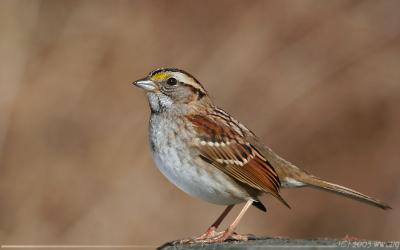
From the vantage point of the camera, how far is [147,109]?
8.66m

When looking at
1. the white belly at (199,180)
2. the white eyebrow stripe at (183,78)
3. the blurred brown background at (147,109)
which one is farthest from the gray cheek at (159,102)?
the blurred brown background at (147,109)

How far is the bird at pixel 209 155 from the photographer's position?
4816mm

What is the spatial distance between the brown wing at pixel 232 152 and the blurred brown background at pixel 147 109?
3031mm

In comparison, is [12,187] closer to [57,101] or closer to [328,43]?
[57,101]

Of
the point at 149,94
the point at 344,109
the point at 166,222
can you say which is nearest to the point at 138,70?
the point at 166,222

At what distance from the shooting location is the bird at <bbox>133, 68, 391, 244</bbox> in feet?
15.8

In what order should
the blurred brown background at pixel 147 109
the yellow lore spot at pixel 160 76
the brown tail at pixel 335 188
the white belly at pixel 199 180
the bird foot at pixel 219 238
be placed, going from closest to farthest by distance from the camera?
the bird foot at pixel 219 238
the white belly at pixel 199 180
the brown tail at pixel 335 188
the yellow lore spot at pixel 160 76
the blurred brown background at pixel 147 109

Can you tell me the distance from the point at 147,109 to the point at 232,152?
3.63 metres

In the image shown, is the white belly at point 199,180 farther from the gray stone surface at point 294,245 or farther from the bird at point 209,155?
the gray stone surface at point 294,245

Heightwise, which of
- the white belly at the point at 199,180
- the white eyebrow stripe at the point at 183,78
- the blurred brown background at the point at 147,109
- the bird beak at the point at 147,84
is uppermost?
the blurred brown background at the point at 147,109

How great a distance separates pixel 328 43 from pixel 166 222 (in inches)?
92.2

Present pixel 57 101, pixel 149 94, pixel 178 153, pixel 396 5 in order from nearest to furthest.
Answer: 1. pixel 178 153
2. pixel 149 94
3. pixel 57 101
4. pixel 396 5

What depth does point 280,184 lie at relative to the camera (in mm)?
5223

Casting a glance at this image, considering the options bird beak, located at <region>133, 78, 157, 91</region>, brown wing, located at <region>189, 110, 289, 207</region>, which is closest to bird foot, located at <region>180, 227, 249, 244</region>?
brown wing, located at <region>189, 110, 289, 207</region>
